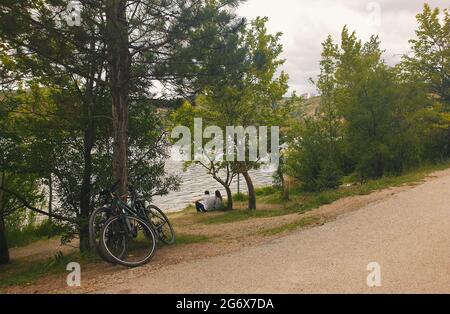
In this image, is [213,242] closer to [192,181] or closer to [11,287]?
[11,287]

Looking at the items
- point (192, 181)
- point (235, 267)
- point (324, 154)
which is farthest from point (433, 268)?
point (192, 181)

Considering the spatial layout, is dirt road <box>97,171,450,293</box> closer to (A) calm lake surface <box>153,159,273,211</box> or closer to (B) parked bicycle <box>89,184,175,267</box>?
(B) parked bicycle <box>89,184,175,267</box>

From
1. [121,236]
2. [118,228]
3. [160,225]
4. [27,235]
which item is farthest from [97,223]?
[27,235]

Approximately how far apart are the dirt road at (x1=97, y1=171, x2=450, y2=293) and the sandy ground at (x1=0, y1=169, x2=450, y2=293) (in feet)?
0.04

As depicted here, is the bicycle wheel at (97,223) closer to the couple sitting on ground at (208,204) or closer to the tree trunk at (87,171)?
the tree trunk at (87,171)

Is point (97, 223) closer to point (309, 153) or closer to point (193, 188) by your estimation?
point (309, 153)

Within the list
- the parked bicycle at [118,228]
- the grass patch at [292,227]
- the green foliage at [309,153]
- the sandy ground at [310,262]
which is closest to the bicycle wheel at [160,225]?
the sandy ground at [310,262]

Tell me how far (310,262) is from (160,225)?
141 inches

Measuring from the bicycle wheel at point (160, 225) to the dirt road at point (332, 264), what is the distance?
2080 mm

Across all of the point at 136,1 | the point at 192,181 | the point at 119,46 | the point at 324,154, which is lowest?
the point at 192,181

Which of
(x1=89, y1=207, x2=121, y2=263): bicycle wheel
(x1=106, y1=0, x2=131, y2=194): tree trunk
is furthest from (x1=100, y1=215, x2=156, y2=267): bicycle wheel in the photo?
(x1=106, y1=0, x2=131, y2=194): tree trunk

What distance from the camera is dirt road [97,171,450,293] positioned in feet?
15.5

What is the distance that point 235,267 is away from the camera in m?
5.64

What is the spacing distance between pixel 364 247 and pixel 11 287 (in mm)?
6420
